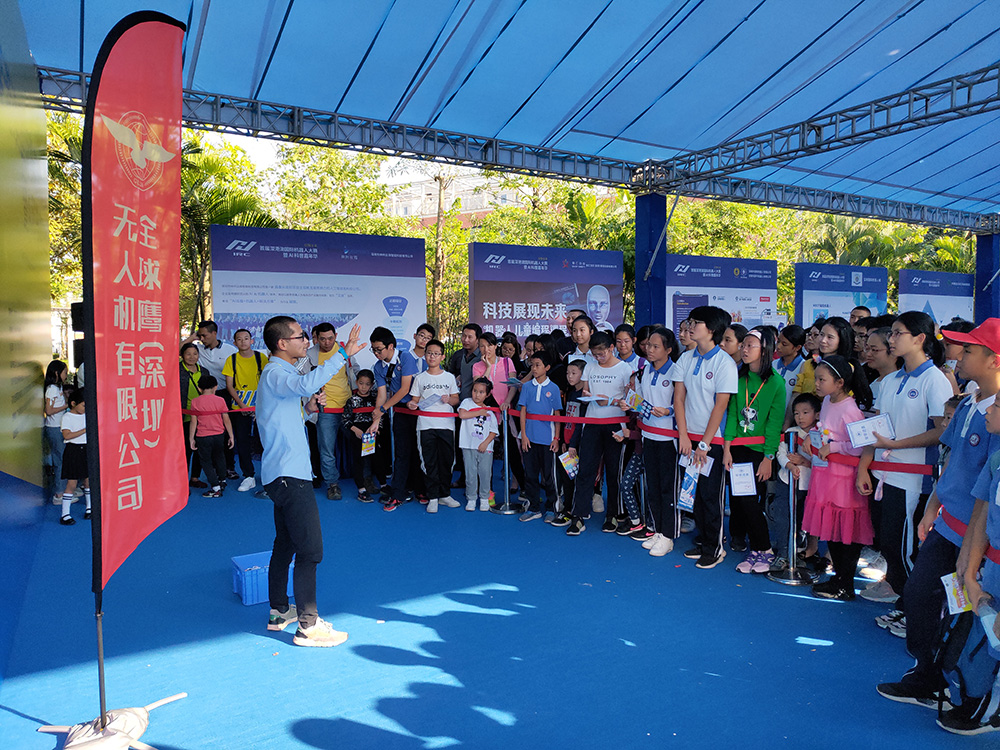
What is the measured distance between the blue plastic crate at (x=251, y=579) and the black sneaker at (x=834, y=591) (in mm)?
3470

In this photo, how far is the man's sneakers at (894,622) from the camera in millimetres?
3850

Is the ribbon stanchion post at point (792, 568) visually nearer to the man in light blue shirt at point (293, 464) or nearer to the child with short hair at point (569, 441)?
the child with short hair at point (569, 441)

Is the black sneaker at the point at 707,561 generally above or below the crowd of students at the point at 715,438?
below

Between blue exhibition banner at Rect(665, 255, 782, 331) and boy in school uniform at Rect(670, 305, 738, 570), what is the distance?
673 cm

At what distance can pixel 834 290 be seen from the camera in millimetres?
15422

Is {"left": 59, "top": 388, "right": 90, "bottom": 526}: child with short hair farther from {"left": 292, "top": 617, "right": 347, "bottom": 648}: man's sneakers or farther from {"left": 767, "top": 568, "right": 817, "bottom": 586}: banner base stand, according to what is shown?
{"left": 767, "top": 568, "right": 817, "bottom": 586}: banner base stand

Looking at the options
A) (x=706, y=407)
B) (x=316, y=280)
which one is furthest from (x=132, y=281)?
(x=316, y=280)

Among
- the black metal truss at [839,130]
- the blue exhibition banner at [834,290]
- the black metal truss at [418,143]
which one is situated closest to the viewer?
the black metal truss at [418,143]

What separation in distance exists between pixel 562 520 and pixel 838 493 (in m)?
2.49

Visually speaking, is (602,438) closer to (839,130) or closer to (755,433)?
(755,433)

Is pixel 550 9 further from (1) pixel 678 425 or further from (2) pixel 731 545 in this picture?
(2) pixel 731 545

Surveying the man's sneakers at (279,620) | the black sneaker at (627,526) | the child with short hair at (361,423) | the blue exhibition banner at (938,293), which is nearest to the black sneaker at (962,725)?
the black sneaker at (627,526)

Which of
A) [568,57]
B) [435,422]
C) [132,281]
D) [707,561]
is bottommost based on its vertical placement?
[707,561]

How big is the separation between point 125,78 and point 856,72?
9067 mm
